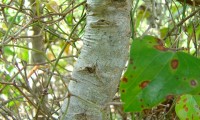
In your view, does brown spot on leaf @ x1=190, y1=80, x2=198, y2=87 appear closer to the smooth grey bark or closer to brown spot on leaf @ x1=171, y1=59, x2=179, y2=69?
brown spot on leaf @ x1=171, y1=59, x2=179, y2=69

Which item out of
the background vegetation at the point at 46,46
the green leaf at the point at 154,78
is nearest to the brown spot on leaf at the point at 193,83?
the green leaf at the point at 154,78

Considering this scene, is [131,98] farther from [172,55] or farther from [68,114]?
[68,114]

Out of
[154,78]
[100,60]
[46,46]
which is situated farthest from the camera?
[46,46]

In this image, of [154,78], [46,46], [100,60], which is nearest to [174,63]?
[154,78]

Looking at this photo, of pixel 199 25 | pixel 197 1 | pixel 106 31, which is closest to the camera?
pixel 106 31

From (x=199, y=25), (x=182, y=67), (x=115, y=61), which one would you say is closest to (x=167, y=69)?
(x=182, y=67)

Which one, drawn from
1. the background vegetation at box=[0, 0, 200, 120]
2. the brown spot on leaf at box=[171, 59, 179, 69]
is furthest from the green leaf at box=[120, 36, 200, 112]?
the background vegetation at box=[0, 0, 200, 120]

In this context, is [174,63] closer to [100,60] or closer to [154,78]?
[154,78]
